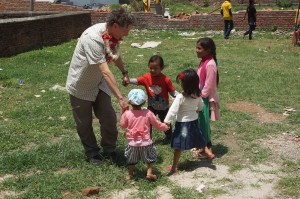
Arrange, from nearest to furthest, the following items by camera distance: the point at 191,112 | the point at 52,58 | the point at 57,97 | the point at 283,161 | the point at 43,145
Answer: the point at 191,112 < the point at 283,161 < the point at 43,145 < the point at 57,97 < the point at 52,58

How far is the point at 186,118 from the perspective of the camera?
4512 millimetres

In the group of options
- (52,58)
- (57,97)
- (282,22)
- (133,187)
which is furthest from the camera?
(282,22)

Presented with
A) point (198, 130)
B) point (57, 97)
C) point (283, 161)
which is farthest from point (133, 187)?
point (57, 97)

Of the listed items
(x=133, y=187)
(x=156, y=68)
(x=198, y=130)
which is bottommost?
(x=133, y=187)

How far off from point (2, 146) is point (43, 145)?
501 millimetres

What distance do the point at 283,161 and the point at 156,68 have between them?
5.92 ft

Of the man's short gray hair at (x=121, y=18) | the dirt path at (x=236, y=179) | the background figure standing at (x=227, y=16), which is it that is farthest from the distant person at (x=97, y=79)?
the background figure standing at (x=227, y=16)

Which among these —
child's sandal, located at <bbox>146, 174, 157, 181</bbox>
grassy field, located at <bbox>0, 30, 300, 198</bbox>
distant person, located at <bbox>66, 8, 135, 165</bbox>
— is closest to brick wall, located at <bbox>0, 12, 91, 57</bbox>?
grassy field, located at <bbox>0, 30, 300, 198</bbox>

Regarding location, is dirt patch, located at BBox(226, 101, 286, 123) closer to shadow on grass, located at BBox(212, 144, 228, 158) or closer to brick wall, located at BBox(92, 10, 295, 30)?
shadow on grass, located at BBox(212, 144, 228, 158)

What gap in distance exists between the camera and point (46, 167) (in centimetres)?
462

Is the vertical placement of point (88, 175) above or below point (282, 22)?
below

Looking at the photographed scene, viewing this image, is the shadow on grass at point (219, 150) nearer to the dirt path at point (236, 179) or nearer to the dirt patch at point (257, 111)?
the dirt path at point (236, 179)

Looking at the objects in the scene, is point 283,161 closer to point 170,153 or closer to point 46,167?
point 170,153

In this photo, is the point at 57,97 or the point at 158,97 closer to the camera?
the point at 158,97
